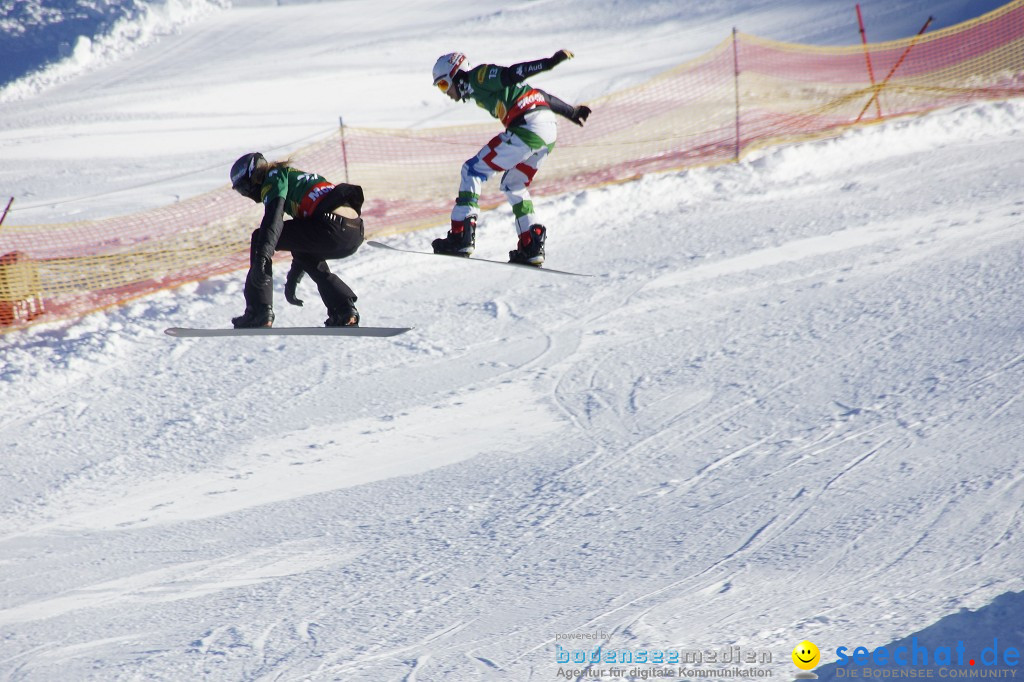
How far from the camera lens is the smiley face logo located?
564cm

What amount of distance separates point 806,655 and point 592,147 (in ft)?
32.0

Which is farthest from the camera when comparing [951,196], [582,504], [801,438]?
[951,196]

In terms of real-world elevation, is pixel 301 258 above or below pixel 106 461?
above

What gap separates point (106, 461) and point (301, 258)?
9.96 feet

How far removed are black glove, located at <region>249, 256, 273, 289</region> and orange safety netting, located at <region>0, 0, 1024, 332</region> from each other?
4.76 m

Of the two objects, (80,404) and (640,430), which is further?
(80,404)

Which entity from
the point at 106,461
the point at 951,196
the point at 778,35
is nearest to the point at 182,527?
the point at 106,461

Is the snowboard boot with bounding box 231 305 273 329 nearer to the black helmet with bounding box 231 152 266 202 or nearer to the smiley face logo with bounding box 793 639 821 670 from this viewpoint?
the black helmet with bounding box 231 152 266 202

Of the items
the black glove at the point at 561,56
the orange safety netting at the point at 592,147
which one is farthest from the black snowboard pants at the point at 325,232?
the orange safety netting at the point at 592,147

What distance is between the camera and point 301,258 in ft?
23.1

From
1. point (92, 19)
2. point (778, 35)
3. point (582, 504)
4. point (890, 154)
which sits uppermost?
point (92, 19)

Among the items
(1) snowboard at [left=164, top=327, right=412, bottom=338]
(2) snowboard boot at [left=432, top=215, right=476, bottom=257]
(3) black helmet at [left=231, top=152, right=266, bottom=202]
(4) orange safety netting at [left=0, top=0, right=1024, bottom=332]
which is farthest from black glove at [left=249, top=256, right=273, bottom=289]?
(4) orange safety netting at [left=0, top=0, right=1024, bottom=332]

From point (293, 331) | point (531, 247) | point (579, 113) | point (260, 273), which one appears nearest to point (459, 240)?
point (531, 247)

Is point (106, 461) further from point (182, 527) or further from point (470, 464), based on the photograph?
point (470, 464)
